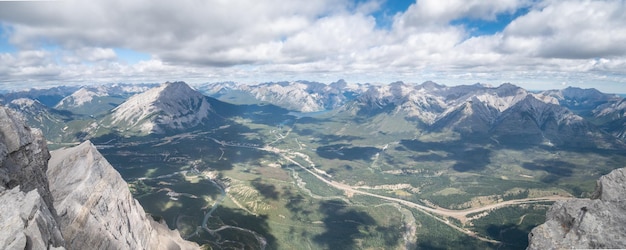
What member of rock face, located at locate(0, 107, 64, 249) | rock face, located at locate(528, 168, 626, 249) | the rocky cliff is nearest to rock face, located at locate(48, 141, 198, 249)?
the rocky cliff

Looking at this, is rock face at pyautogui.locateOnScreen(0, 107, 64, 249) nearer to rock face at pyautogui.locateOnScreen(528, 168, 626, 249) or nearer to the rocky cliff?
the rocky cliff

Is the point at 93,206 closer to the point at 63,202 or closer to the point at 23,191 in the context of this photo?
the point at 63,202

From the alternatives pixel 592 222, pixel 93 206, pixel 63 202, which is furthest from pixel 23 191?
pixel 592 222

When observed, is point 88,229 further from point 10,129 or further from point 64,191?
point 10,129

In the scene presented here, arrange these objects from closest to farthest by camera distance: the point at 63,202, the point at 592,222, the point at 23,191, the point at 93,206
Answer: the point at 592,222 < the point at 23,191 < the point at 63,202 < the point at 93,206

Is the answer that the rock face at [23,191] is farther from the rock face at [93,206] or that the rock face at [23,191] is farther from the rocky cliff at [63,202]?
the rock face at [93,206]

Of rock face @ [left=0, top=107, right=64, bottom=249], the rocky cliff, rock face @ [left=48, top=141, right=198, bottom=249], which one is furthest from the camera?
rock face @ [left=48, top=141, right=198, bottom=249]

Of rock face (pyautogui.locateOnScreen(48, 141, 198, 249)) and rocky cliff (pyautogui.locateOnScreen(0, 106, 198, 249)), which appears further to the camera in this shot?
rock face (pyautogui.locateOnScreen(48, 141, 198, 249))
